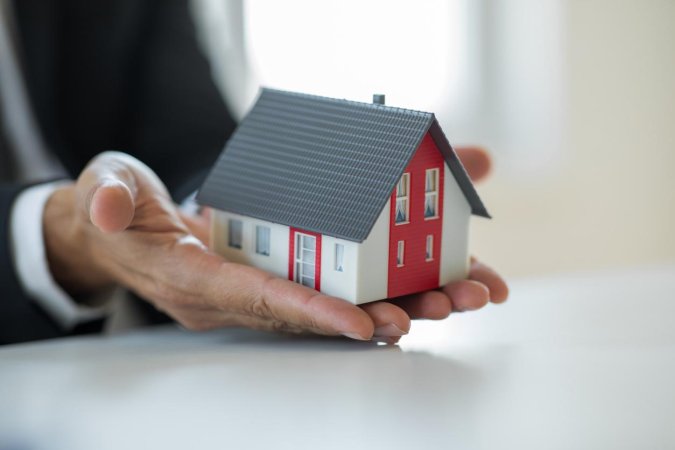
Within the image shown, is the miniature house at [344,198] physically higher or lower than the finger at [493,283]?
higher

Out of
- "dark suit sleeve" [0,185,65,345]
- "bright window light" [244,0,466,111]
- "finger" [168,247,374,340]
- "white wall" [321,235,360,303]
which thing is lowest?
"dark suit sleeve" [0,185,65,345]

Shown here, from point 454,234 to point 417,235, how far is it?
5 cm

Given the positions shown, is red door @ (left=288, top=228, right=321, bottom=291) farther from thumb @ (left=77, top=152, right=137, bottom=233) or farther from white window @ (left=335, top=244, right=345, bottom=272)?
thumb @ (left=77, top=152, right=137, bottom=233)

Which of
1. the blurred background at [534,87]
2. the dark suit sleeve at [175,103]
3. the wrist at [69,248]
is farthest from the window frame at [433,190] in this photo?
the blurred background at [534,87]

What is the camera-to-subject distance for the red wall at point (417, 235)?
93 centimetres

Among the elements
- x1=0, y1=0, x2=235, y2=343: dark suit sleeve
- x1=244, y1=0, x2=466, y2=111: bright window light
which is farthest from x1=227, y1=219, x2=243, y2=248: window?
x1=244, y1=0, x2=466, y2=111: bright window light

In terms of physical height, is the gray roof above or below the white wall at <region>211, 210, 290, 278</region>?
above

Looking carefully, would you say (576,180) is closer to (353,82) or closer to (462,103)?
(462,103)

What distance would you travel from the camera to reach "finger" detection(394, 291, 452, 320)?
0.95 m

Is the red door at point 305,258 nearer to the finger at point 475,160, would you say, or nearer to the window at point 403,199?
the window at point 403,199

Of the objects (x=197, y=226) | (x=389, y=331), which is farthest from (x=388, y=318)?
(x=197, y=226)

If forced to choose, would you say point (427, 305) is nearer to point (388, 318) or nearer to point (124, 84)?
point (388, 318)

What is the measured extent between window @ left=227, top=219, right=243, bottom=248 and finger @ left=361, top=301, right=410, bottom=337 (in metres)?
0.18

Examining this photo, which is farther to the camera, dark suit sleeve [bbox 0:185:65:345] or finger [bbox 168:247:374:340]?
dark suit sleeve [bbox 0:185:65:345]
